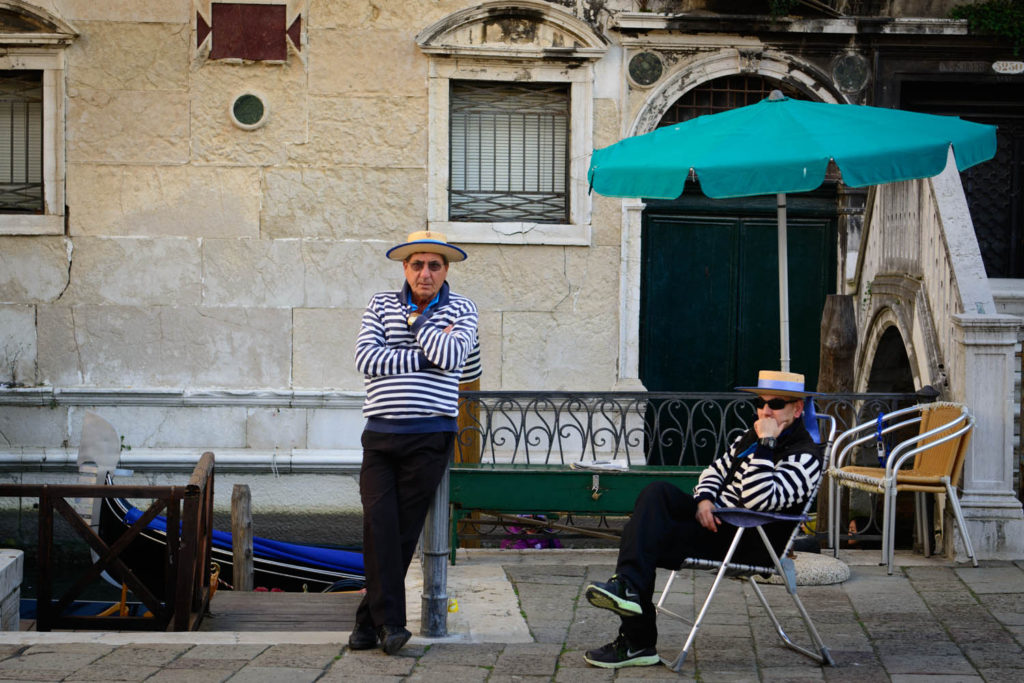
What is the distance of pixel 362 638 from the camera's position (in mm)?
5246

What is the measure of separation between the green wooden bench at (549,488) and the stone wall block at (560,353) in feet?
11.1

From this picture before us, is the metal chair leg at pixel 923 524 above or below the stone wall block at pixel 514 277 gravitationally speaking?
below

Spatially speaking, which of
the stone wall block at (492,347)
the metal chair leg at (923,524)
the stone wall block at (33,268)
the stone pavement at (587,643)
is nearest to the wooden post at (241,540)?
the stone pavement at (587,643)

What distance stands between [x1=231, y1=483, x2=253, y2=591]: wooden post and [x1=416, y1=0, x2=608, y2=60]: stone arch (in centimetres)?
392

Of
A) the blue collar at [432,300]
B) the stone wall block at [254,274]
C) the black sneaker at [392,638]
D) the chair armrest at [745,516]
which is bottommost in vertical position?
the black sneaker at [392,638]

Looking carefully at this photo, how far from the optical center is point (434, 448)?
5.26m

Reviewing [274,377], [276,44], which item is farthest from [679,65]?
[274,377]

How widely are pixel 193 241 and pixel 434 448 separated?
18.8ft

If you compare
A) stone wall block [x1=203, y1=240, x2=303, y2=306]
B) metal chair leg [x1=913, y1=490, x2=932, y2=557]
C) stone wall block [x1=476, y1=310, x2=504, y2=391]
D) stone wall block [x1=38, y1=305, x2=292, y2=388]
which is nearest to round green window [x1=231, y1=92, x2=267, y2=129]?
stone wall block [x1=203, y1=240, x2=303, y2=306]

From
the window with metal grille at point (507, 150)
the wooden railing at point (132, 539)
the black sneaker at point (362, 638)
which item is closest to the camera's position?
the black sneaker at point (362, 638)

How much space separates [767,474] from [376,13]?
258 inches

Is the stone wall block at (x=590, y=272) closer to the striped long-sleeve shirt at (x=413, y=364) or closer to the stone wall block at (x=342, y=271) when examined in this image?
the stone wall block at (x=342, y=271)

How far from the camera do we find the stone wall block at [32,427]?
1026cm

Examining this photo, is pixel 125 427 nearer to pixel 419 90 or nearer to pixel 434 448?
pixel 419 90
